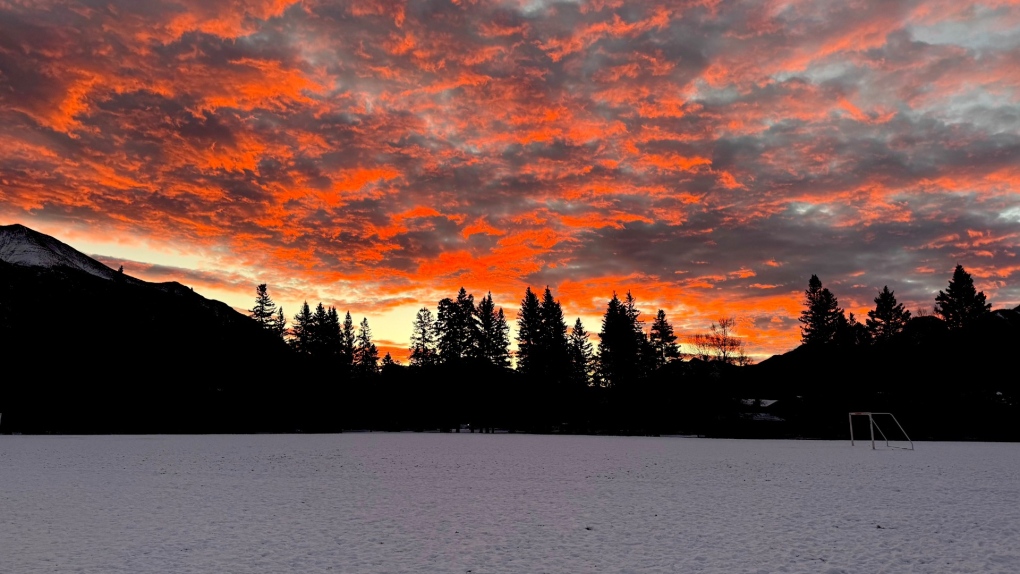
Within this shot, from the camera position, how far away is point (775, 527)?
9.42 m

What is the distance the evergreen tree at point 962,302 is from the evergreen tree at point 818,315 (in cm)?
1360

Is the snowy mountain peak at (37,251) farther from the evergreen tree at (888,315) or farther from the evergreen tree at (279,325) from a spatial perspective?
the evergreen tree at (888,315)

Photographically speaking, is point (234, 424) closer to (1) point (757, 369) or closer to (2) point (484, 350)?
(2) point (484, 350)

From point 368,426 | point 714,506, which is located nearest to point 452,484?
point 714,506

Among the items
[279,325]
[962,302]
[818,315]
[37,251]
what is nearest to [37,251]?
[37,251]

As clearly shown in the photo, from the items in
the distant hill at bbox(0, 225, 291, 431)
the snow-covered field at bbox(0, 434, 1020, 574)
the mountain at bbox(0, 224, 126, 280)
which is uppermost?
the mountain at bbox(0, 224, 126, 280)

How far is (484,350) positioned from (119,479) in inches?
2642

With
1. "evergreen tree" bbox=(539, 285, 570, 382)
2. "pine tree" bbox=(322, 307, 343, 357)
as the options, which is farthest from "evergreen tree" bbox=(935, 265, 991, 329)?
"pine tree" bbox=(322, 307, 343, 357)

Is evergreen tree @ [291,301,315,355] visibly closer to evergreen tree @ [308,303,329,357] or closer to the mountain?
evergreen tree @ [308,303,329,357]

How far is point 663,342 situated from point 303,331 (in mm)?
49633

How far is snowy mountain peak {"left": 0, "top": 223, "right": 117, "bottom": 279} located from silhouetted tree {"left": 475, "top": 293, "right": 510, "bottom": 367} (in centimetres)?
8845

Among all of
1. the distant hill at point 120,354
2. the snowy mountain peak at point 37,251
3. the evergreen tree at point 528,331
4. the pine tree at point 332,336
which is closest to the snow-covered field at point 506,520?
the distant hill at point 120,354

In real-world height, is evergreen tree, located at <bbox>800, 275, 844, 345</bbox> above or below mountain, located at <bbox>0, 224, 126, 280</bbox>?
below

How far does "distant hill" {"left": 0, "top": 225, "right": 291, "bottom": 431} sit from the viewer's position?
5938 cm
